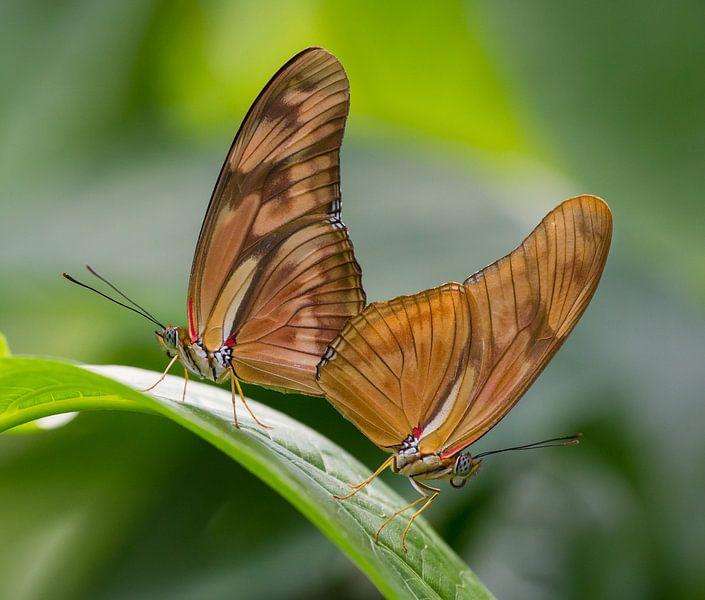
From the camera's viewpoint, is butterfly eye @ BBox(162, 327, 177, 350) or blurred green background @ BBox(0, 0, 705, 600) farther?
blurred green background @ BBox(0, 0, 705, 600)

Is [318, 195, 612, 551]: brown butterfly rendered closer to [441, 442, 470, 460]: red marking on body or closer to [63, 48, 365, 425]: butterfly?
[441, 442, 470, 460]: red marking on body

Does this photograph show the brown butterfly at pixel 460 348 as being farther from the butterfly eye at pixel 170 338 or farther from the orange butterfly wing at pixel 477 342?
the butterfly eye at pixel 170 338

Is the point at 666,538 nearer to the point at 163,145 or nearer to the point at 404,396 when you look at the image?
the point at 404,396

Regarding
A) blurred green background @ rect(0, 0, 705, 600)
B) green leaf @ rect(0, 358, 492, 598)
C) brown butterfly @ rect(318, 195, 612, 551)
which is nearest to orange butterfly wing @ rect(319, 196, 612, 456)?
brown butterfly @ rect(318, 195, 612, 551)

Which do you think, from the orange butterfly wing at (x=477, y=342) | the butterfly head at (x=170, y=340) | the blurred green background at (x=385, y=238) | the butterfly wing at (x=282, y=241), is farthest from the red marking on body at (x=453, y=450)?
the blurred green background at (x=385, y=238)

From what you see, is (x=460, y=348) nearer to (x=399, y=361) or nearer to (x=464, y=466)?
(x=399, y=361)

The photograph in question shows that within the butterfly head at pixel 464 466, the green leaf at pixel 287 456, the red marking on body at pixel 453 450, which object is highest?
the green leaf at pixel 287 456
